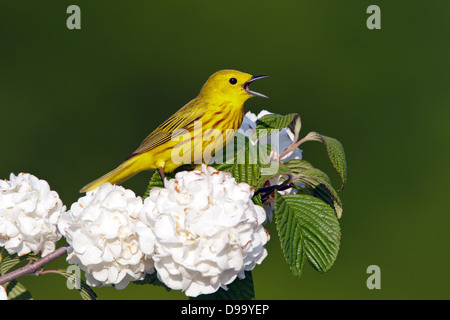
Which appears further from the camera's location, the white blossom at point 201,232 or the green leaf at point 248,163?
the green leaf at point 248,163

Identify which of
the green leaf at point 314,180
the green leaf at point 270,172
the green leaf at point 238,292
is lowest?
the green leaf at point 238,292

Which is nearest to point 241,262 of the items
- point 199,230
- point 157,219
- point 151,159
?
point 199,230

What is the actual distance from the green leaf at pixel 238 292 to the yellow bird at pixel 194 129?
79cm

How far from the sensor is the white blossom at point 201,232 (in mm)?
1424

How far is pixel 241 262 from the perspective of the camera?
1.44 m

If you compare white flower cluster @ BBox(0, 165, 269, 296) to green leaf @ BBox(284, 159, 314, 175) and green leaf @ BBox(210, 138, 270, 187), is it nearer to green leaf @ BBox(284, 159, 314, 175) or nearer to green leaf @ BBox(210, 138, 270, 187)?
green leaf @ BBox(210, 138, 270, 187)

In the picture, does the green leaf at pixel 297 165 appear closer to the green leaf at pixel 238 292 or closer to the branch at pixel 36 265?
the green leaf at pixel 238 292

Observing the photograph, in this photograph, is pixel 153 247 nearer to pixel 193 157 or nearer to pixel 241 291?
pixel 241 291

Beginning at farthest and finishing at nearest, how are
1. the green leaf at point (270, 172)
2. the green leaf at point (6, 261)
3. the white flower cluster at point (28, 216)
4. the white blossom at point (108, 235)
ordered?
the green leaf at point (6, 261), the white flower cluster at point (28, 216), the green leaf at point (270, 172), the white blossom at point (108, 235)

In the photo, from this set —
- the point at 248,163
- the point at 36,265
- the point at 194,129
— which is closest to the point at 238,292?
the point at 248,163

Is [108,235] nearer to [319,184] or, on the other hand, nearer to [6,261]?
[6,261]

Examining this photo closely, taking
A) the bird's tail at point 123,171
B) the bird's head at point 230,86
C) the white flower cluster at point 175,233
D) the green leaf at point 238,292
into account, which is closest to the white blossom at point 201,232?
the white flower cluster at point 175,233

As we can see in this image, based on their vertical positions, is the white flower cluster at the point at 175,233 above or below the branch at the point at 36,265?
above

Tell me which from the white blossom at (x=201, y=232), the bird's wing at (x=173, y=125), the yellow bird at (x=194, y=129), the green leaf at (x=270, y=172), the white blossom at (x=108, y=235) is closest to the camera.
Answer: the white blossom at (x=201, y=232)
